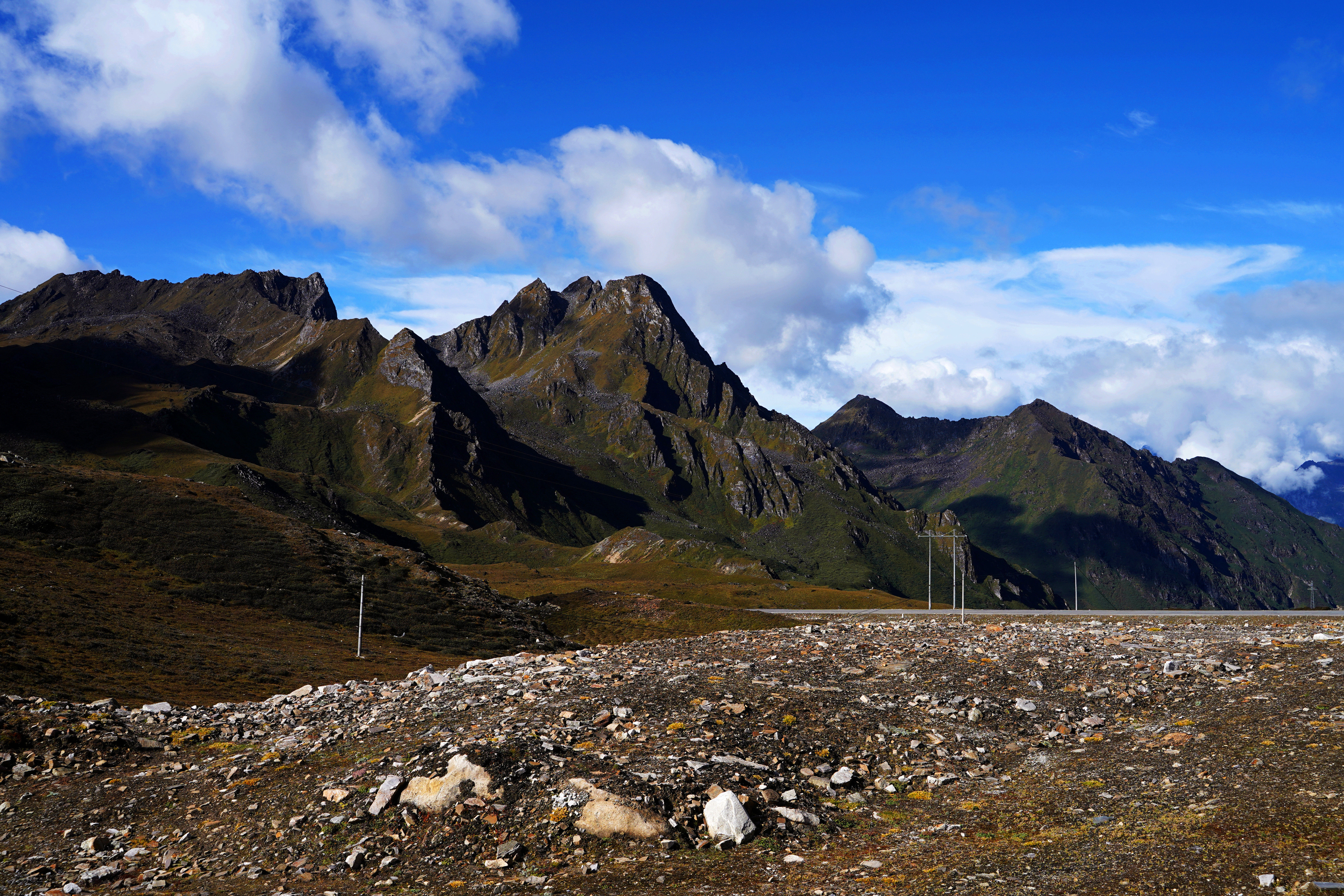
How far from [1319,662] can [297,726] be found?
2519cm

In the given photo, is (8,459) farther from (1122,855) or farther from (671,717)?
(1122,855)

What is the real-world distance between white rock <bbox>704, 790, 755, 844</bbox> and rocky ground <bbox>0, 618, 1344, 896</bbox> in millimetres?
31

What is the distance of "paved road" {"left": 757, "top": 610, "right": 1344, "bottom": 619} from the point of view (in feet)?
213

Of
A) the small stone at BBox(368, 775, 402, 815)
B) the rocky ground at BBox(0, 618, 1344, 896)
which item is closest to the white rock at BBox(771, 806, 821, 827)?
the rocky ground at BBox(0, 618, 1344, 896)

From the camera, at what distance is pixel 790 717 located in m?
17.3

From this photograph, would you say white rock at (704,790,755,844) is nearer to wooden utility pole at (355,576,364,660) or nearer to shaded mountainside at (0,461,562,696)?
shaded mountainside at (0,461,562,696)

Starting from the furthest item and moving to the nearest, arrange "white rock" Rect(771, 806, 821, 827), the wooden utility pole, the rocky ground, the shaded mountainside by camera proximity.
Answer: the wooden utility pole
the shaded mountainside
"white rock" Rect(771, 806, 821, 827)
the rocky ground

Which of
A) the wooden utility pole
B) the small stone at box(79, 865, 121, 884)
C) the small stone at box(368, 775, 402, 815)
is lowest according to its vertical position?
the wooden utility pole

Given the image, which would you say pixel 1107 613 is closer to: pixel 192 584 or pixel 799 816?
pixel 799 816

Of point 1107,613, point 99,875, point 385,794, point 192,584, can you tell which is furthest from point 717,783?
point 192,584

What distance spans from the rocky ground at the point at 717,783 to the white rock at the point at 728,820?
1.2 inches

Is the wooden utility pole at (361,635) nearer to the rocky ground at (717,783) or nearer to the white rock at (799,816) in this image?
the rocky ground at (717,783)

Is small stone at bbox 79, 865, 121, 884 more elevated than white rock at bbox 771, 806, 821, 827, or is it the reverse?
white rock at bbox 771, 806, 821, 827

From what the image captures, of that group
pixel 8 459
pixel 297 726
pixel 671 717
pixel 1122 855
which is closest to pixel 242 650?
pixel 297 726
